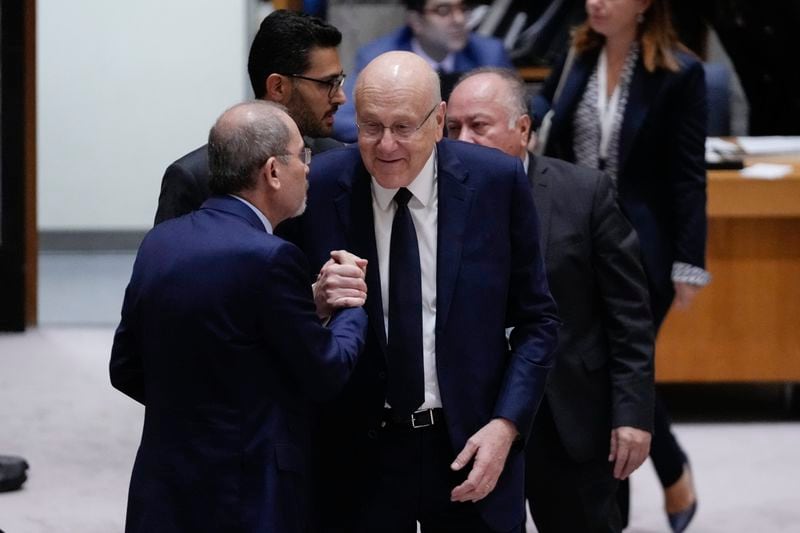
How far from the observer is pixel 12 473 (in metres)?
4.84

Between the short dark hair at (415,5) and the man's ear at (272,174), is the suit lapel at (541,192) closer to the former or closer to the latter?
the man's ear at (272,174)

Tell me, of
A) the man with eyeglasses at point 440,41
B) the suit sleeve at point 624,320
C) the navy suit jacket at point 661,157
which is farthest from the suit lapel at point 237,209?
the man with eyeglasses at point 440,41

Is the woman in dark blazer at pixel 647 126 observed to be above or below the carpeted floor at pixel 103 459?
above

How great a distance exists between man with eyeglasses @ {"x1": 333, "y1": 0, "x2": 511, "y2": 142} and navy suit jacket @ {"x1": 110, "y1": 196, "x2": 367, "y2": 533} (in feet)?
10.1

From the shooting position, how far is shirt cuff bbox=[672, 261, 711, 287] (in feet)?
14.0

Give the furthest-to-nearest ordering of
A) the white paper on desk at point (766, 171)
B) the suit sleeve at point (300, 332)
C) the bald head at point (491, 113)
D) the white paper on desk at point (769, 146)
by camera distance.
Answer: the white paper on desk at point (769, 146), the white paper on desk at point (766, 171), the bald head at point (491, 113), the suit sleeve at point (300, 332)

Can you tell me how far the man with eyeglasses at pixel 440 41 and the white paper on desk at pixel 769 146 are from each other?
978mm

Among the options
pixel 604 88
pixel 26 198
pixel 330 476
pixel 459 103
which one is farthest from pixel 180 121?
pixel 330 476

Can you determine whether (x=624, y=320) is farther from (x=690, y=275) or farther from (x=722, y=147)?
(x=722, y=147)

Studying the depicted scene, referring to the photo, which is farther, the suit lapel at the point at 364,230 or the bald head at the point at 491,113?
the bald head at the point at 491,113

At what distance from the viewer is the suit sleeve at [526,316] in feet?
8.73

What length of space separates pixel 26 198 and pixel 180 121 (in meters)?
1.96

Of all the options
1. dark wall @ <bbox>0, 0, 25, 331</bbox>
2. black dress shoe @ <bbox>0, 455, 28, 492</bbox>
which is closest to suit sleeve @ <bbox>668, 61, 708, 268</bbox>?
black dress shoe @ <bbox>0, 455, 28, 492</bbox>

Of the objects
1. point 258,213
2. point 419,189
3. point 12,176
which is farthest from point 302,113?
point 12,176
